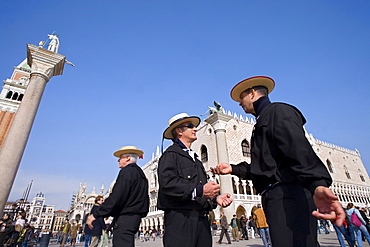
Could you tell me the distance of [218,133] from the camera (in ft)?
42.7

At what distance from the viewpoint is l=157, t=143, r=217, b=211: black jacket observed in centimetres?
193

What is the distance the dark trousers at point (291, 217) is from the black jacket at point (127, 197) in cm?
192

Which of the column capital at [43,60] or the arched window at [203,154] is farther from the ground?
the arched window at [203,154]

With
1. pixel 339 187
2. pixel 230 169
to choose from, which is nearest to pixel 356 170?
pixel 339 187

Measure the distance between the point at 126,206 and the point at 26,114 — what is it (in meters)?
5.76

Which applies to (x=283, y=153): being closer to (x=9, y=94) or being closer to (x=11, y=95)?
(x=11, y=95)

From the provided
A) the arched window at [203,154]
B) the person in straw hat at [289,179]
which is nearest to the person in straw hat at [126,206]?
the person in straw hat at [289,179]

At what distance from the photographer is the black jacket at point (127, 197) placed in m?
2.72

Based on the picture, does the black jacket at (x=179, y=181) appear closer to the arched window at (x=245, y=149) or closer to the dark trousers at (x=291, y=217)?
the dark trousers at (x=291, y=217)

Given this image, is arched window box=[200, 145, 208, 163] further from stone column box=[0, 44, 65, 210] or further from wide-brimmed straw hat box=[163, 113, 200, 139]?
wide-brimmed straw hat box=[163, 113, 200, 139]

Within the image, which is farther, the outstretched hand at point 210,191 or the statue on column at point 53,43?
the statue on column at point 53,43

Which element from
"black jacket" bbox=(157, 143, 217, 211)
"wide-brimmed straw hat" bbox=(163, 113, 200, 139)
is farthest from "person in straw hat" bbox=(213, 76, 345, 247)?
"wide-brimmed straw hat" bbox=(163, 113, 200, 139)

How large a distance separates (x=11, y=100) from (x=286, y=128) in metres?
33.4

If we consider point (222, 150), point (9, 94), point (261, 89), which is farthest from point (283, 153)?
point (9, 94)
